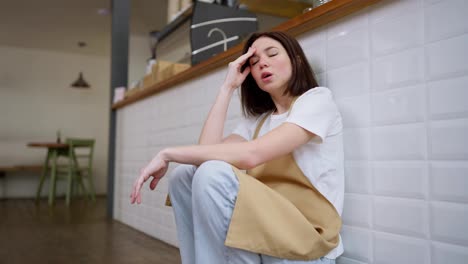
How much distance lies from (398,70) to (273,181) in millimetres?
419

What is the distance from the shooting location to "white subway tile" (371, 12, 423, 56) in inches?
35.4

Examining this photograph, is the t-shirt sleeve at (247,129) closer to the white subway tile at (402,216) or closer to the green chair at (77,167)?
the white subway tile at (402,216)

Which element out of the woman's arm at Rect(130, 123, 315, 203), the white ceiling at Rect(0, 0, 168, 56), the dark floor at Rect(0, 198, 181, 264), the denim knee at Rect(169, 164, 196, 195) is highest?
the white ceiling at Rect(0, 0, 168, 56)

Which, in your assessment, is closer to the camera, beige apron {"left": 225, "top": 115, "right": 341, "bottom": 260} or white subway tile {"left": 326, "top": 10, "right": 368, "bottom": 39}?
beige apron {"left": 225, "top": 115, "right": 341, "bottom": 260}

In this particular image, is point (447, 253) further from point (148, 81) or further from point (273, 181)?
point (148, 81)

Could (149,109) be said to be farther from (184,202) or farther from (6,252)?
(184,202)

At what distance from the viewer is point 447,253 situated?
0.82m

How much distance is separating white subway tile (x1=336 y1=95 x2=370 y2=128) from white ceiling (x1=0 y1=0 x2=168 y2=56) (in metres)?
4.22

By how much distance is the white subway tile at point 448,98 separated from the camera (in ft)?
2.62

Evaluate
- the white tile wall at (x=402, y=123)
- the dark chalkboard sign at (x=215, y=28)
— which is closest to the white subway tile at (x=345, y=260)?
the white tile wall at (x=402, y=123)

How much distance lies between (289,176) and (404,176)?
27 cm

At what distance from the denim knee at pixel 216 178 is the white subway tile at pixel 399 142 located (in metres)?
0.38

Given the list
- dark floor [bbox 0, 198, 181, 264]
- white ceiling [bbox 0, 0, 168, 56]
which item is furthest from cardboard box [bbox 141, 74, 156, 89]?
white ceiling [bbox 0, 0, 168, 56]

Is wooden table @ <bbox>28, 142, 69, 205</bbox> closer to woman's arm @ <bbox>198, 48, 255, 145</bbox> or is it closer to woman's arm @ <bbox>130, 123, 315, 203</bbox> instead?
woman's arm @ <bbox>198, 48, 255, 145</bbox>
